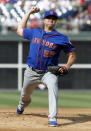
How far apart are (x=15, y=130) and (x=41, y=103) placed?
17.4 ft

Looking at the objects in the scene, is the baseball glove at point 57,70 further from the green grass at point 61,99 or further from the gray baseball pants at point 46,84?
the green grass at point 61,99

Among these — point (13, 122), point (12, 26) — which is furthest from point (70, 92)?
point (13, 122)

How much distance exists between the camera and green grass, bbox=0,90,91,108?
432 inches

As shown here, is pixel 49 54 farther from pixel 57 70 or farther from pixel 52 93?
pixel 52 93

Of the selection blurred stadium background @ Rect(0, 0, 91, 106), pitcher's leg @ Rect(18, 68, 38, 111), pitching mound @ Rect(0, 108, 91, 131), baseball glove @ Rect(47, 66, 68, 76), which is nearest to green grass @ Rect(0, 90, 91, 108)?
blurred stadium background @ Rect(0, 0, 91, 106)

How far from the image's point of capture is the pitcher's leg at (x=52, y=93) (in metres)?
6.38

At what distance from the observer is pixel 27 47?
50.3 ft

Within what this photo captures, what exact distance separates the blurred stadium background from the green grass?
63cm

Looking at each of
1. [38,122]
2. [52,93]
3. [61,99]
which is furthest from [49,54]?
[61,99]

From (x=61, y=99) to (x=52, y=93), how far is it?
6.01 meters

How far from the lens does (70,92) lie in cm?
1464

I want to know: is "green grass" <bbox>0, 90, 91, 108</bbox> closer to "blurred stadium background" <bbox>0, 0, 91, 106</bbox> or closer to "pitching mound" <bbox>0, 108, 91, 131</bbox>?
"blurred stadium background" <bbox>0, 0, 91, 106</bbox>

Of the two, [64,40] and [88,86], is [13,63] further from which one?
[64,40]

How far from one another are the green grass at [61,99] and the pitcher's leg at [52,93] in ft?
13.5
